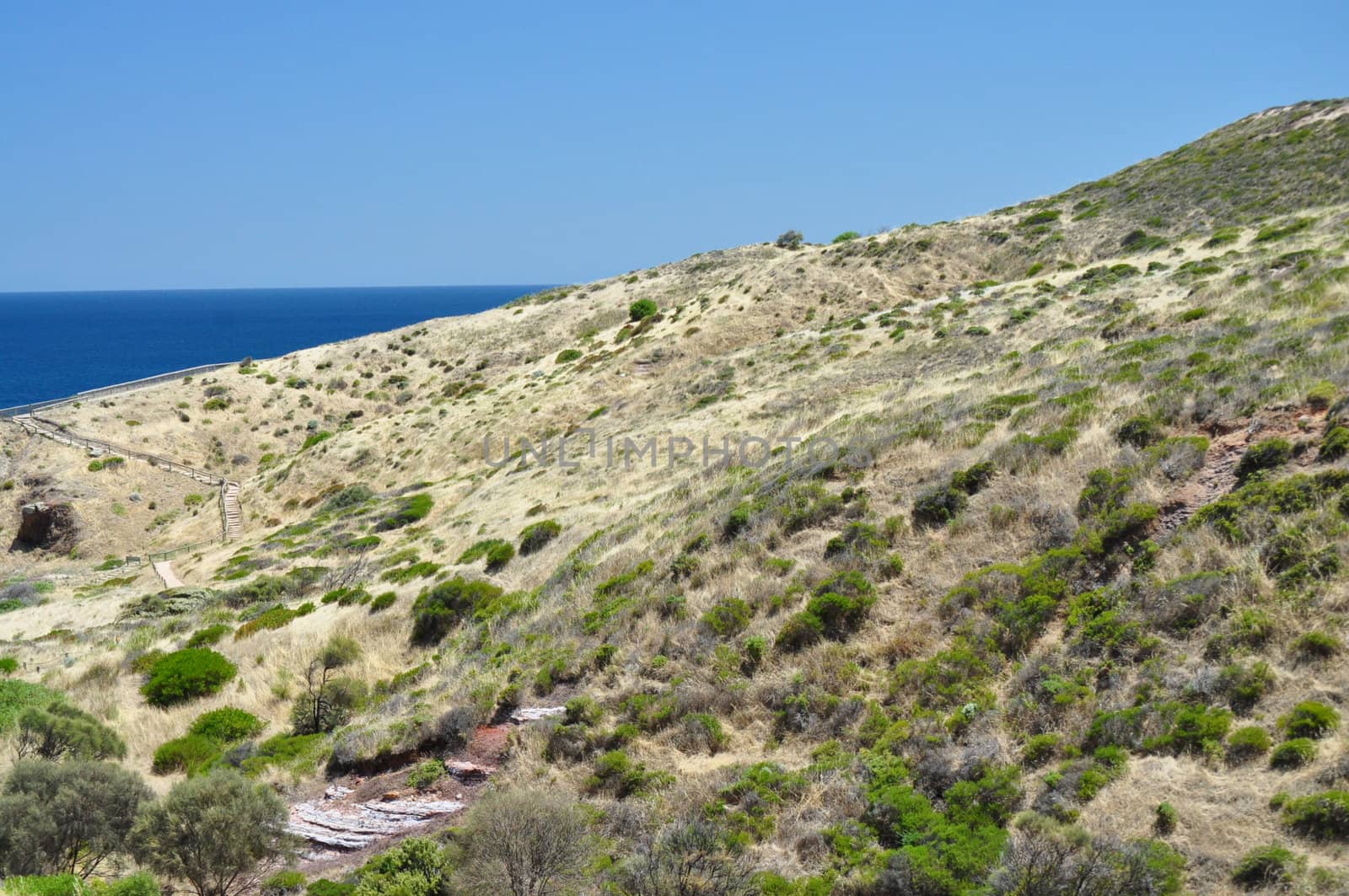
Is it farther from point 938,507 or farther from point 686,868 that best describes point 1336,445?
point 686,868

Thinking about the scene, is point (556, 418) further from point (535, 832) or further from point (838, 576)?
point (535, 832)

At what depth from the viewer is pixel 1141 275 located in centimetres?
3319

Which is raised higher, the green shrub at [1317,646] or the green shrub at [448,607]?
the green shrub at [1317,646]

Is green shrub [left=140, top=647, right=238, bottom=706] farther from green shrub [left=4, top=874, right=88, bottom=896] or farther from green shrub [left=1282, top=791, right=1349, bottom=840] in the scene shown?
green shrub [left=1282, top=791, right=1349, bottom=840]

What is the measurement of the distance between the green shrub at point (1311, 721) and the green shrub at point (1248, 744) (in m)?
0.22

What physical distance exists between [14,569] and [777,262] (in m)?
49.6

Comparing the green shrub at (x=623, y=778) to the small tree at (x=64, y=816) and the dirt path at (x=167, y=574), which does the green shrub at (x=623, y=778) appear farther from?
the dirt path at (x=167, y=574)

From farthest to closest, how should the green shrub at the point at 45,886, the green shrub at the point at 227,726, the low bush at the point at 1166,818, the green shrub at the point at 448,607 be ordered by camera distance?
the green shrub at the point at 448,607, the green shrub at the point at 227,726, the green shrub at the point at 45,886, the low bush at the point at 1166,818

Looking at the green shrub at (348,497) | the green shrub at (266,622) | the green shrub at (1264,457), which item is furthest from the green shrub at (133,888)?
the green shrub at (348,497)

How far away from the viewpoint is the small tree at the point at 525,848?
28.2 ft

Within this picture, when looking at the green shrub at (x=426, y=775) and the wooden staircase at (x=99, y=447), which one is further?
the wooden staircase at (x=99, y=447)

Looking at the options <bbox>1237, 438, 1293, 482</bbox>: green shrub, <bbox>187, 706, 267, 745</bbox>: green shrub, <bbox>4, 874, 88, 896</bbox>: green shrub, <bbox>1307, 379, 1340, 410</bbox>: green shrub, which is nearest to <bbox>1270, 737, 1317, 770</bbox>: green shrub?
<bbox>1237, 438, 1293, 482</bbox>: green shrub

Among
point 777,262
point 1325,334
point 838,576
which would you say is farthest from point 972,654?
point 777,262

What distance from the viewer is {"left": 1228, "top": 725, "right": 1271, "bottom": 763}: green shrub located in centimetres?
765
